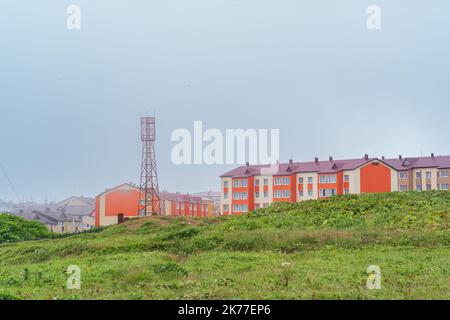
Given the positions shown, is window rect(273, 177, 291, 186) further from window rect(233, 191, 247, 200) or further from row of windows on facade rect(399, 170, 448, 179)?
row of windows on facade rect(399, 170, 448, 179)

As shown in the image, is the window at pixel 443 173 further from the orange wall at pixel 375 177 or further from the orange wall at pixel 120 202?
the orange wall at pixel 120 202

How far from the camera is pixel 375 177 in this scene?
180 ft

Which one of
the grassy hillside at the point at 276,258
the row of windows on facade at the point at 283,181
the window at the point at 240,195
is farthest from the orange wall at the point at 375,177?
the grassy hillside at the point at 276,258

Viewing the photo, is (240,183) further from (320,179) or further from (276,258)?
(276,258)

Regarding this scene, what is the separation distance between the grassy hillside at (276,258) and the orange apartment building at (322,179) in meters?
27.6

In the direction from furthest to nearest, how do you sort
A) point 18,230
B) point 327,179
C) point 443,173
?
point 443,173 < point 327,179 < point 18,230

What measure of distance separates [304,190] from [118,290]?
47829 millimetres

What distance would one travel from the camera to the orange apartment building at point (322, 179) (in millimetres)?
55312

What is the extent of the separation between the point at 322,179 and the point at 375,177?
540 centimetres

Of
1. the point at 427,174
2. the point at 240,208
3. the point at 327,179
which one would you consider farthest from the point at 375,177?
the point at 240,208

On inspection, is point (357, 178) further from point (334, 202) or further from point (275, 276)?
point (275, 276)

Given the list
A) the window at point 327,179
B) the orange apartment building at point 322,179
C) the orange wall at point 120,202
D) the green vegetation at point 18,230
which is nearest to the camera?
the green vegetation at point 18,230

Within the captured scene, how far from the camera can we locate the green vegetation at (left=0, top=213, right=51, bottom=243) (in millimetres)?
41031
